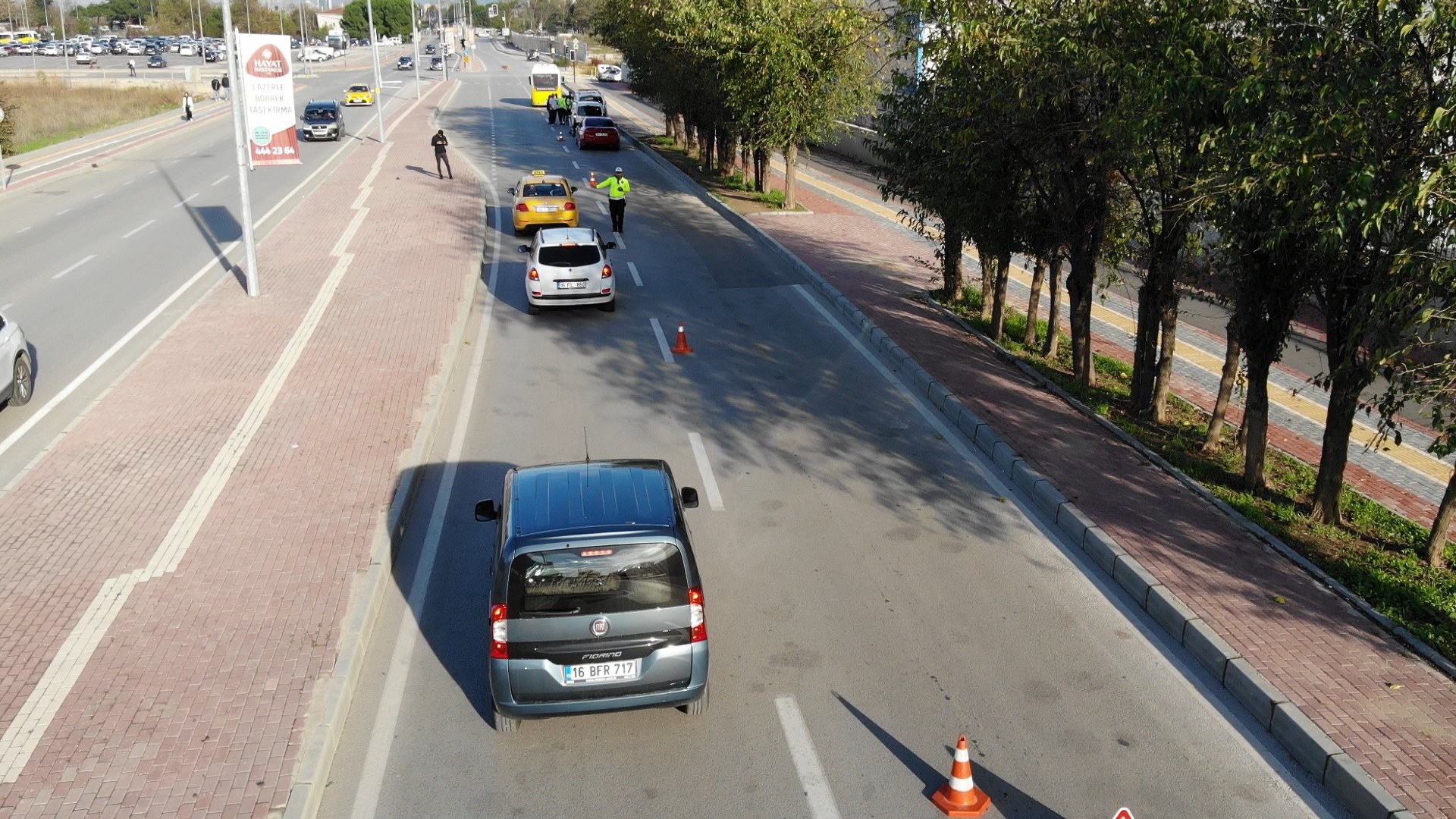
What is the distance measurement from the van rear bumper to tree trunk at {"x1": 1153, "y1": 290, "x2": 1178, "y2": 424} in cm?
896

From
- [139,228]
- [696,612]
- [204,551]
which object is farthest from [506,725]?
[139,228]

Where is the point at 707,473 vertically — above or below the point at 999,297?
below

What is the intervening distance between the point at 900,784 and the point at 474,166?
34543mm

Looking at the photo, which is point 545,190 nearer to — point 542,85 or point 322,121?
point 322,121

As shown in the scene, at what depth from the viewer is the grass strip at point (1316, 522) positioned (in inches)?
352

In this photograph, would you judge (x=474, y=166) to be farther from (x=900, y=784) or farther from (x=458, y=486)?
(x=900, y=784)

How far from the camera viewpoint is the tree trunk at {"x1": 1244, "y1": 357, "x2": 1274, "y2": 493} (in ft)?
37.0

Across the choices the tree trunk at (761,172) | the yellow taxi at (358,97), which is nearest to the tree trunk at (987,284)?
the tree trunk at (761,172)

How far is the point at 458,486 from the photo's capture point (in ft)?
37.4

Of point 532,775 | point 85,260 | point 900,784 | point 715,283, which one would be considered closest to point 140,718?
point 532,775

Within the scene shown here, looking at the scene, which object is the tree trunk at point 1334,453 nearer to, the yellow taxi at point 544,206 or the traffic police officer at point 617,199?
the traffic police officer at point 617,199

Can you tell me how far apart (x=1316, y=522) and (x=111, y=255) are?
76.7 feet

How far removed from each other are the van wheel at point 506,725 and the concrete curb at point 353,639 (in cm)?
101

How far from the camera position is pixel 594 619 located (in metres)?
6.88
